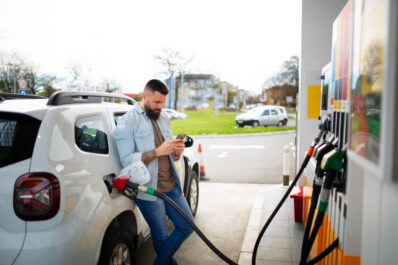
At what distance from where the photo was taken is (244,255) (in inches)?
151

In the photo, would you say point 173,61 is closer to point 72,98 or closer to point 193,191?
point 193,191

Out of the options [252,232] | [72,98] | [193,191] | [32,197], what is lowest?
[252,232]

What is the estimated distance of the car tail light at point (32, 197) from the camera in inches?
79.9

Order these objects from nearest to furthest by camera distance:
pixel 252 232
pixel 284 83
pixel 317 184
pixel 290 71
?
pixel 317 184, pixel 252 232, pixel 290 71, pixel 284 83

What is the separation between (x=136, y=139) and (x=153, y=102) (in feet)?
1.17

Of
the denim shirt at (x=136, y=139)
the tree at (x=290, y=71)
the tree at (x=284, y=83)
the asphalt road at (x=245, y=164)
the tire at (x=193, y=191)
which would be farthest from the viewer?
the tree at (x=284, y=83)

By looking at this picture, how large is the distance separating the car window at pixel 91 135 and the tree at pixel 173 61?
41.9 m

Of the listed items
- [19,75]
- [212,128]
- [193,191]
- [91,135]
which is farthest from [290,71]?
[91,135]

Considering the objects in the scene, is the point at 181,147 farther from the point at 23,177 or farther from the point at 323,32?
the point at 323,32

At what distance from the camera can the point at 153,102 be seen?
2.89 metres

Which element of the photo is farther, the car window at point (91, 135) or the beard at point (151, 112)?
the beard at point (151, 112)

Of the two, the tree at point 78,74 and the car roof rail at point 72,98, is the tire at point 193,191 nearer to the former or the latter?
the car roof rail at point 72,98

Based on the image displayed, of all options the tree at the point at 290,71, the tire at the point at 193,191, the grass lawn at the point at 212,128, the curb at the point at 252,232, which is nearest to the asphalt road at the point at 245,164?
the curb at the point at 252,232

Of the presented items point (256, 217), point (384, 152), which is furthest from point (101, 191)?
point (256, 217)
